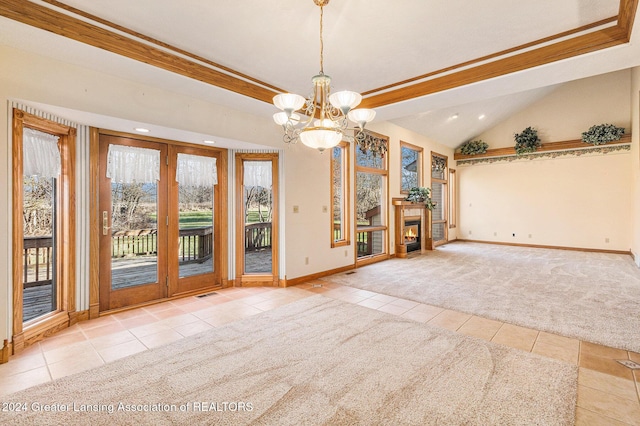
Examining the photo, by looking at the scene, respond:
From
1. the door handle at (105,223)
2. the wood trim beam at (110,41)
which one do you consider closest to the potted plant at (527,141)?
the wood trim beam at (110,41)

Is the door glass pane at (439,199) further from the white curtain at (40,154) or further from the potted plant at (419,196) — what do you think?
the white curtain at (40,154)

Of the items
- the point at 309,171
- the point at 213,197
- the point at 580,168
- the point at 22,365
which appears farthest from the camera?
the point at 580,168

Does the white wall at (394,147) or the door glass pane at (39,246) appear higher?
the white wall at (394,147)

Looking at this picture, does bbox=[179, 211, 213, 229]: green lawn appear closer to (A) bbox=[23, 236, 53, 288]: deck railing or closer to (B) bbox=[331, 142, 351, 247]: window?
(A) bbox=[23, 236, 53, 288]: deck railing

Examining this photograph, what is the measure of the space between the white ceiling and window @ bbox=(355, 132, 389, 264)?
275cm

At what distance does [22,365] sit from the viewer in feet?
7.77

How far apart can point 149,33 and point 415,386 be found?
3667 millimetres

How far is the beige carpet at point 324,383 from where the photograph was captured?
175 centimetres

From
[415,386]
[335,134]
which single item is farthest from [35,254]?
[415,386]

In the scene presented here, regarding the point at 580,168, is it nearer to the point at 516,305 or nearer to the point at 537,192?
the point at 537,192

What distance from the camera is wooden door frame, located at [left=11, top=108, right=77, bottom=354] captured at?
2555 millimetres

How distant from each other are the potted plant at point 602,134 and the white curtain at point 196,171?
9.31 metres

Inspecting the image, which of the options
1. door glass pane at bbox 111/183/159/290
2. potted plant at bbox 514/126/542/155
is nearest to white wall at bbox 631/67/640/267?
potted plant at bbox 514/126/542/155

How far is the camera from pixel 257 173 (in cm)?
472
